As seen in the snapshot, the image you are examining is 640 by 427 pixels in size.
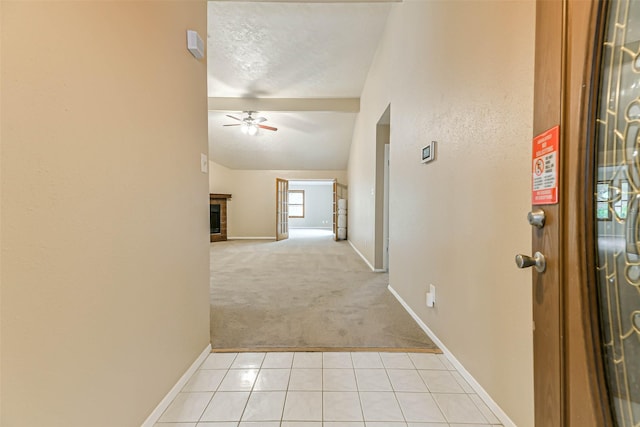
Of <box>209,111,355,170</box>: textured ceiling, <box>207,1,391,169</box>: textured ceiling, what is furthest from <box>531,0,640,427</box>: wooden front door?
<box>209,111,355,170</box>: textured ceiling

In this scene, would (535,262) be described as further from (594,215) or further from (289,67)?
(289,67)

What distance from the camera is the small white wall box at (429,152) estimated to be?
6.38 feet

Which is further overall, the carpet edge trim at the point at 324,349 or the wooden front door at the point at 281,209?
the wooden front door at the point at 281,209

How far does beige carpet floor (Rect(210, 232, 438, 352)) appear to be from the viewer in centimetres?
196

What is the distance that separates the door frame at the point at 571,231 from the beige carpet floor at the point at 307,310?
4.19 feet

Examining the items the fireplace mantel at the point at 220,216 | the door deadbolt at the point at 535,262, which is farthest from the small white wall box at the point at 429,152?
the fireplace mantel at the point at 220,216

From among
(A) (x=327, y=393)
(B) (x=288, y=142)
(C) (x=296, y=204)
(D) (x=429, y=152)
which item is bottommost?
(A) (x=327, y=393)

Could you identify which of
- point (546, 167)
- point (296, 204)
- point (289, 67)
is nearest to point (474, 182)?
point (546, 167)

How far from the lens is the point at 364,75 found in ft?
15.0

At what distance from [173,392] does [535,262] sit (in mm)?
1710

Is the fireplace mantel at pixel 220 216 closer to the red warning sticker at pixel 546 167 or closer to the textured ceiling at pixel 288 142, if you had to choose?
the textured ceiling at pixel 288 142

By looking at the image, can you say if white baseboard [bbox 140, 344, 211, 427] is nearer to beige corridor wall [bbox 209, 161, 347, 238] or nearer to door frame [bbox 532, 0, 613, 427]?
door frame [bbox 532, 0, 613, 427]

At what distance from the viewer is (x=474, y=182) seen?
1.46 metres

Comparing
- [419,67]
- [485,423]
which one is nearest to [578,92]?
[485,423]
